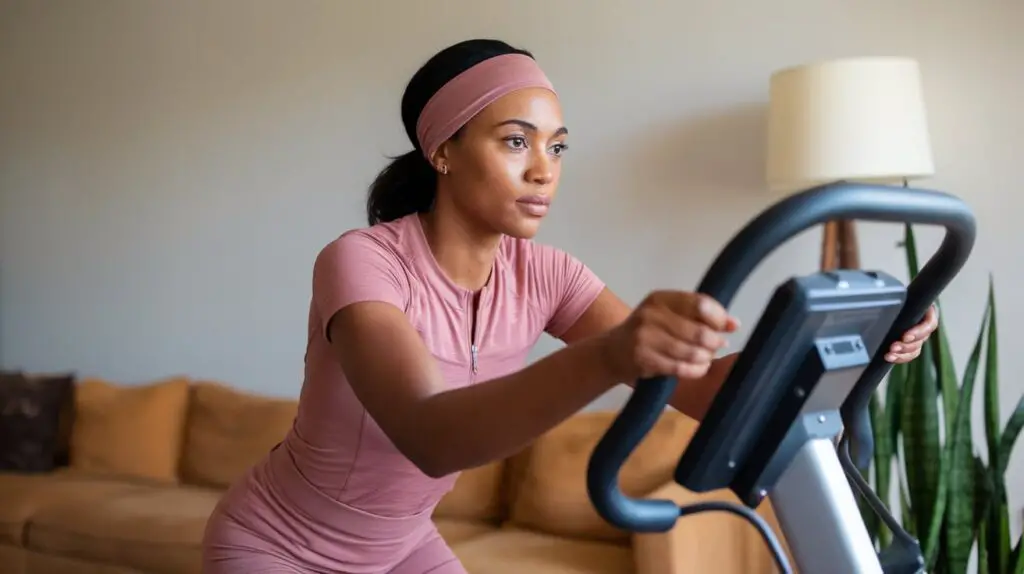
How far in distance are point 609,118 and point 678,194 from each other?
1.13 feet

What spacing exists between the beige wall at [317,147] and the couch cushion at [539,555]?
2.02 feet

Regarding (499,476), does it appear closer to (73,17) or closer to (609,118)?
(609,118)

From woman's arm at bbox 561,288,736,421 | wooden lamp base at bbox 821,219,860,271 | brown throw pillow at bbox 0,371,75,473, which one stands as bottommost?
brown throw pillow at bbox 0,371,75,473

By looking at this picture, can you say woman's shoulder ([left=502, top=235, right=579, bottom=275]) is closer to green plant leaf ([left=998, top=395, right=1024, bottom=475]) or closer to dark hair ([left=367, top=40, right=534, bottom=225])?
dark hair ([left=367, top=40, right=534, bottom=225])

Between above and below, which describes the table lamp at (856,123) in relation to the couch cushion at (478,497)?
above

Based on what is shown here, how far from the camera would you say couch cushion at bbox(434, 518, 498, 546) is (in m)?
2.76

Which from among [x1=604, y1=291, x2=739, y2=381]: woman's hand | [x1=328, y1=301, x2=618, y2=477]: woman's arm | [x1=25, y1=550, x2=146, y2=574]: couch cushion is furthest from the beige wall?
[x1=604, y1=291, x2=739, y2=381]: woman's hand

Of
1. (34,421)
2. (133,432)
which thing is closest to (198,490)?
(133,432)

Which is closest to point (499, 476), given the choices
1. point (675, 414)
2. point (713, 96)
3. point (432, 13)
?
point (675, 414)

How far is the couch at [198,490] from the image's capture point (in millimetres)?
2439

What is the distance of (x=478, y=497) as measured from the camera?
294 centimetres

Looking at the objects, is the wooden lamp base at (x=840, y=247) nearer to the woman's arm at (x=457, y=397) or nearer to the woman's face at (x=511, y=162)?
the woman's face at (x=511, y=162)

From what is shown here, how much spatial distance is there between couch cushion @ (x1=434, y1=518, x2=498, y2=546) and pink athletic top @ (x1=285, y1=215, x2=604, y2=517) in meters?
1.35

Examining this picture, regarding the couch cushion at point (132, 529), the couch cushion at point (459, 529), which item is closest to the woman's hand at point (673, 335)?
the couch cushion at point (459, 529)
